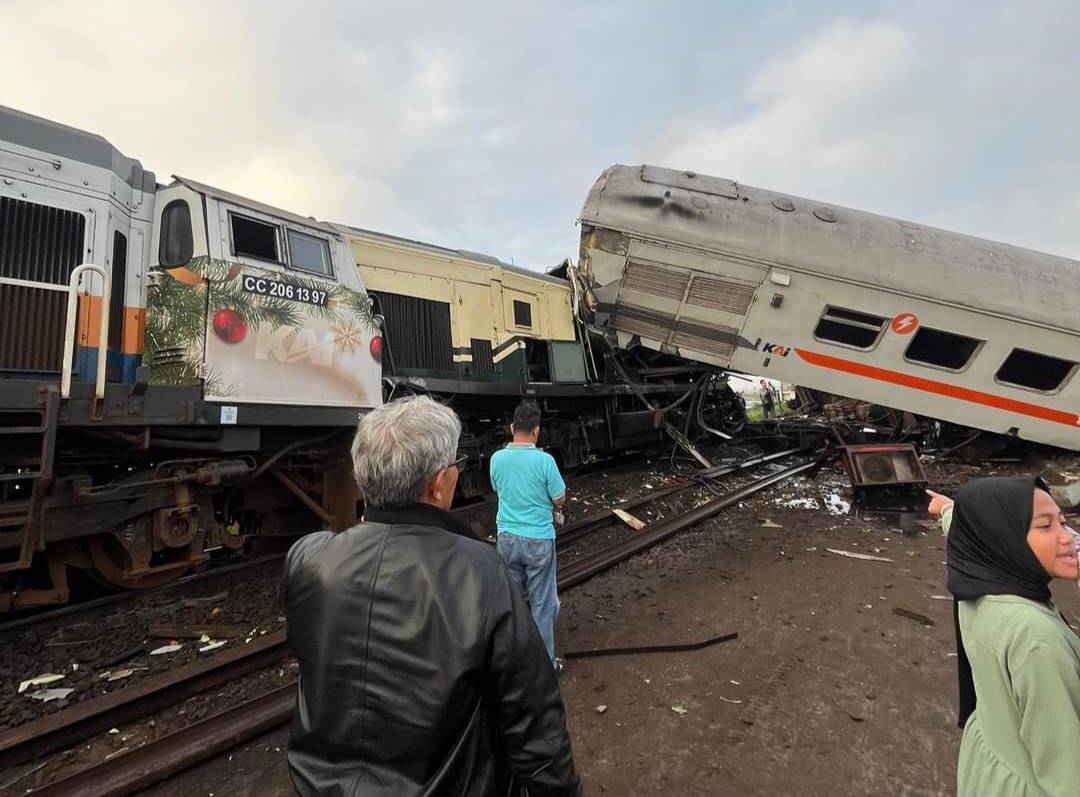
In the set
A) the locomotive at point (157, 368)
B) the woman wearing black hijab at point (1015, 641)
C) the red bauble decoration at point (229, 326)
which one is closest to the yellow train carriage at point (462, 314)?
the locomotive at point (157, 368)

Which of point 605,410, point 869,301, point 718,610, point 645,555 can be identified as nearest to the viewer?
point 718,610

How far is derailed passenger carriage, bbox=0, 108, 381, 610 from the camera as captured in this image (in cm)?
374

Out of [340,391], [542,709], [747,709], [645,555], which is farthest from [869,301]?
[542,709]

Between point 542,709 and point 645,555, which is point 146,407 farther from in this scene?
point 645,555

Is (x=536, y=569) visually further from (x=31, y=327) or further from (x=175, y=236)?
(x=175, y=236)

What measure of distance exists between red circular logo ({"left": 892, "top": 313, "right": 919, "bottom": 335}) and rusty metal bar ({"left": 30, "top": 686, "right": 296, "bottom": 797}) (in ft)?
27.7

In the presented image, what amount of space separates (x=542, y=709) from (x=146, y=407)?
4005mm

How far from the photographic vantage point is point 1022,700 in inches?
50.6

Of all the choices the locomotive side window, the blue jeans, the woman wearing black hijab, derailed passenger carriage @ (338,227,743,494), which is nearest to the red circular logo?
derailed passenger carriage @ (338,227,743,494)

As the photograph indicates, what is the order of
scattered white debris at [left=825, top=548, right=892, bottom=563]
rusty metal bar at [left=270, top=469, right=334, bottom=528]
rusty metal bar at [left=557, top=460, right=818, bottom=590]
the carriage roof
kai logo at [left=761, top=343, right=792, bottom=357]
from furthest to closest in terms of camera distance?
kai logo at [left=761, top=343, right=792, bottom=357], the carriage roof, scattered white debris at [left=825, top=548, right=892, bottom=563], rusty metal bar at [left=557, top=460, right=818, bottom=590], rusty metal bar at [left=270, top=469, right=334, bottom=528]

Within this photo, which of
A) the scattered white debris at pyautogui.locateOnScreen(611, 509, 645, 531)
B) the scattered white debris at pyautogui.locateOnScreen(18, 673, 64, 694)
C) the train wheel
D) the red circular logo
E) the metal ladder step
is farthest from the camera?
the red circular logo

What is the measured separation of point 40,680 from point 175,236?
3343 mm

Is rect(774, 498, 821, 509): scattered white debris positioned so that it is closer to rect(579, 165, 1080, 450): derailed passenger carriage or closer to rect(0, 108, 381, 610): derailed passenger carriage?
rect(579, 165, 1080, 450): derailed passenger carriage

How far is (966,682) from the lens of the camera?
167cm
